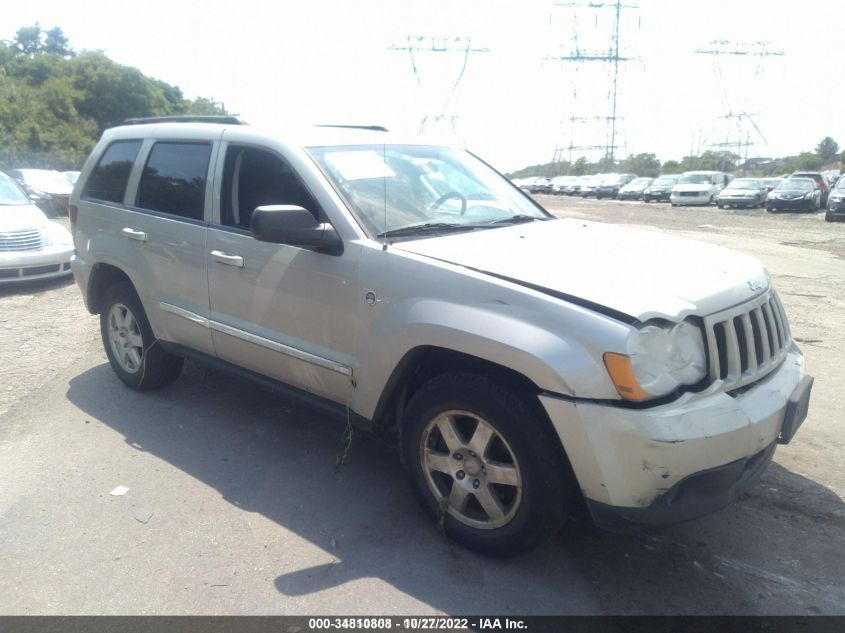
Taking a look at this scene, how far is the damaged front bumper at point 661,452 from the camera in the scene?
2.64 meters

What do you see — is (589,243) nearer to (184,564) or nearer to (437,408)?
(437,408)

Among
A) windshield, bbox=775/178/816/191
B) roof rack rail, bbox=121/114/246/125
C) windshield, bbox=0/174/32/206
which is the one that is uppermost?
roof rack rail, bbox=121/114/246/125

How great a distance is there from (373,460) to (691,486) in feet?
6.69

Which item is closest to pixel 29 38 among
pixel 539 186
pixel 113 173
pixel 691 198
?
pixel 539 186

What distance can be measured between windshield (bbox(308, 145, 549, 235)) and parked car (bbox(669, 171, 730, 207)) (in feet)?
104

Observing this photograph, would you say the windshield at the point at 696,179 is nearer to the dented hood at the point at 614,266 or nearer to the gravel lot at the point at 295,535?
the gravel lot at the point at 295,535

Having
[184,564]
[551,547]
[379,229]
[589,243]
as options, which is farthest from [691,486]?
[184,564]

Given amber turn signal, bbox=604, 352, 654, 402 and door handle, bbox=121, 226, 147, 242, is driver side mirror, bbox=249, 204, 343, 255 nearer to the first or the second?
amber turn signal, bbox=604, 352, 654, 402

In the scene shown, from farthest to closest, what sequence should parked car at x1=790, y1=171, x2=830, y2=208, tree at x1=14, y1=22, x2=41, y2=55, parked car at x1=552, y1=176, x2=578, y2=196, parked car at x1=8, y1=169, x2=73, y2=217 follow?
tree at x1=14, y1=22, x2=41, y2=55, parked car at x1=552, y1=176, x2=578, y2=196, parked car at x1=790, y1=171, x2=830, y2=208, parked car at x1=8, y1=169, x2=73, y2=217

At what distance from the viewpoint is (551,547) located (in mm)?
3314

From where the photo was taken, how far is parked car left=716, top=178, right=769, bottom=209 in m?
30.3

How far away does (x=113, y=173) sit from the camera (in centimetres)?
525

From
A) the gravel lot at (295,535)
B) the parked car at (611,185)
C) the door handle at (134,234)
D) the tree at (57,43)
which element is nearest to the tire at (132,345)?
the gravel lot at (295,535)

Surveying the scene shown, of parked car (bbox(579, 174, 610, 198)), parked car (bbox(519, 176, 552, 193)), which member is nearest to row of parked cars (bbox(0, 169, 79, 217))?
parked car (bbox(579, 174, 610, 198))
